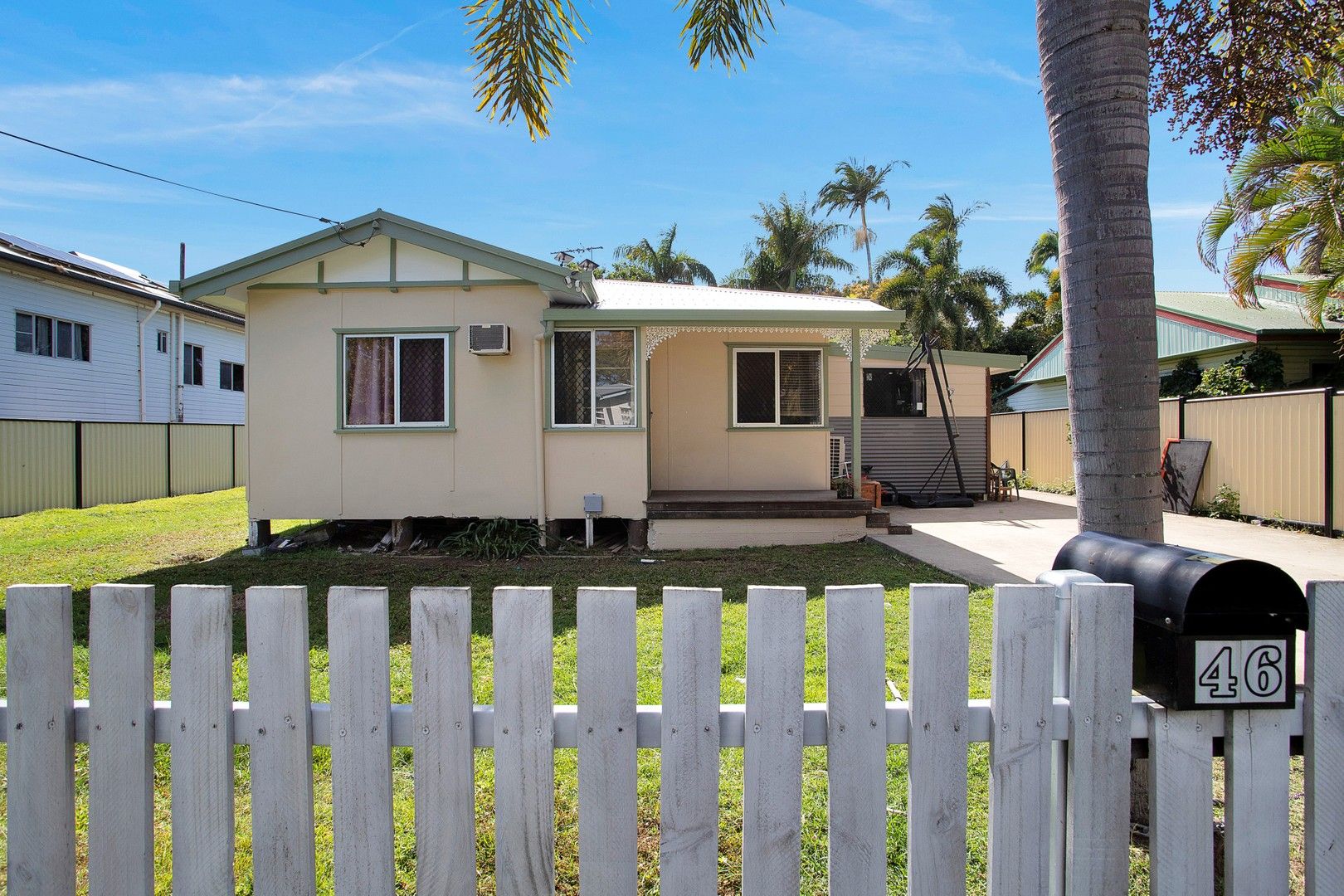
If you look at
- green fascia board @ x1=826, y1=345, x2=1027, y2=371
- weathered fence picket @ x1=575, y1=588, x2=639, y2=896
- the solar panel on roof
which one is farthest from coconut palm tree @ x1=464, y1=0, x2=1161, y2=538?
the solar panel on roof

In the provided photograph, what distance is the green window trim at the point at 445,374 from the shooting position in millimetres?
9758

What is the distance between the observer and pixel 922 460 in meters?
15.5

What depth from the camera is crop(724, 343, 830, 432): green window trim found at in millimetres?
11430

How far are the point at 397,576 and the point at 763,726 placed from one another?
6959mm

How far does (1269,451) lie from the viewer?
1120 centimetres

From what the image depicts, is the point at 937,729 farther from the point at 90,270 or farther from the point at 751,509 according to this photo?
the point at 90,270

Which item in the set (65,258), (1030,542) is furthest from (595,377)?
(65,258)

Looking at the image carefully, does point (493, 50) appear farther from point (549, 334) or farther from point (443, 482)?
point (443, 482)

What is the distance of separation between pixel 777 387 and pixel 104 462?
1331 cm

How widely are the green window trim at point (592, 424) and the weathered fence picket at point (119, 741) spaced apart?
7995mm

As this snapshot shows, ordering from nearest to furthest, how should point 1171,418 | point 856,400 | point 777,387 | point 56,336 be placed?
point 856,400 → point 777,387 → point 1171,418 → point 56,336

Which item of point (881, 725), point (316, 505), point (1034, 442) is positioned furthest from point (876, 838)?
point (1034, 442)

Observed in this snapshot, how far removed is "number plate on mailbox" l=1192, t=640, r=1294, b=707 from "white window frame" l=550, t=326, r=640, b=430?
27.3ft

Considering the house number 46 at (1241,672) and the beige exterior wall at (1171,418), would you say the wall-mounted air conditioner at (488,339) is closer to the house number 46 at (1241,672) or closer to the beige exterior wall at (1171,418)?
the house number 46 at (1241,672)
